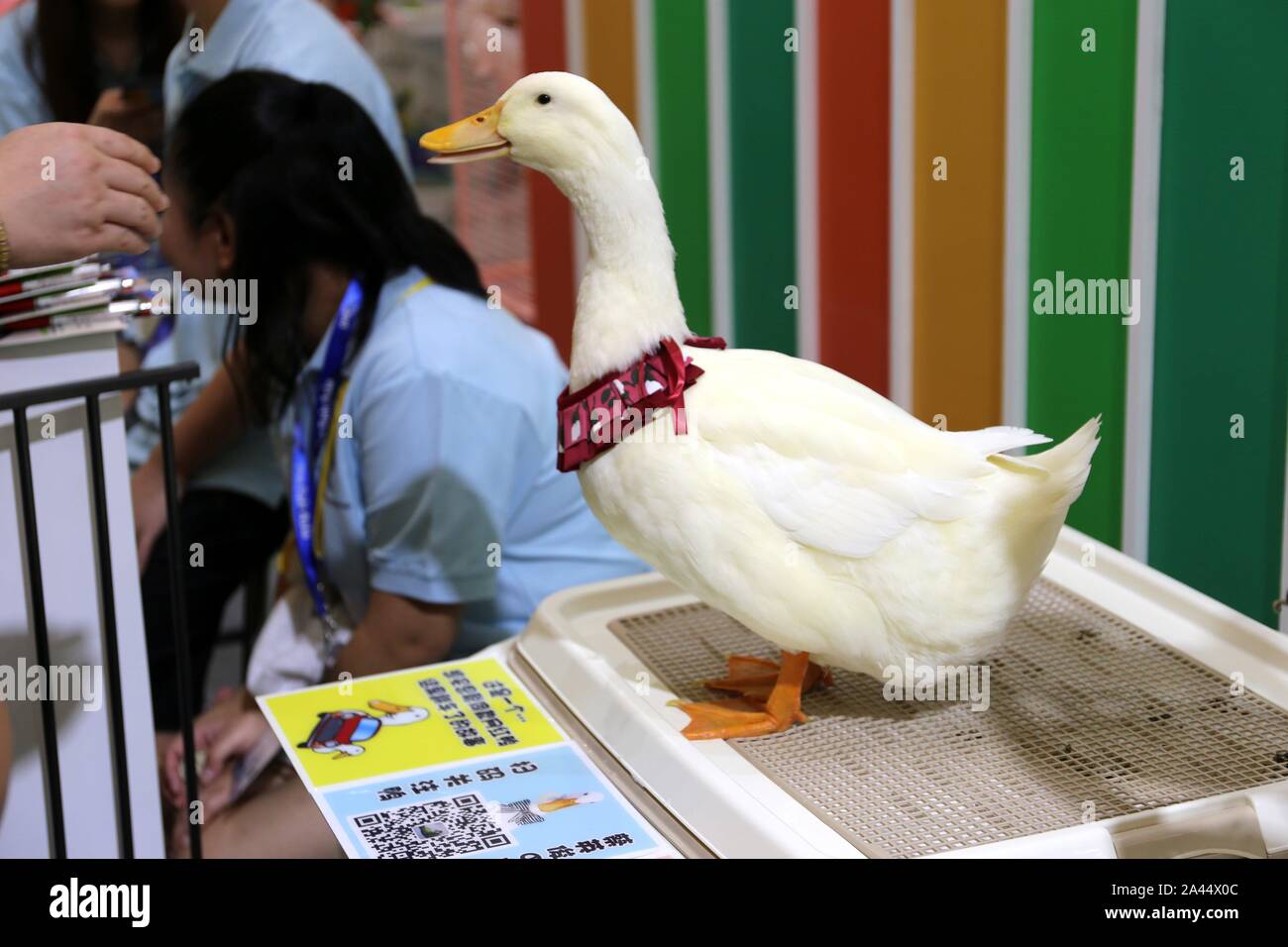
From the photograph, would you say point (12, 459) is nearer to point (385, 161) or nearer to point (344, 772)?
point (344, 772)

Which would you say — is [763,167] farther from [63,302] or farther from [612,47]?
[63,302]

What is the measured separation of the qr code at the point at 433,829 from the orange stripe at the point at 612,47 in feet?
3.44

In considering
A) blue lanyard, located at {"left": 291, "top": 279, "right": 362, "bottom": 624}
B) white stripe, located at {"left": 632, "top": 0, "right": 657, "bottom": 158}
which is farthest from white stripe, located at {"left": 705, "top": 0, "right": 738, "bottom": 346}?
blue lanyard, located at {"left": 291, "top": 279, "right": 362, "bottom": 624}

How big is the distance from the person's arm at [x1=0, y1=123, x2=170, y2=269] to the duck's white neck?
35 centimetres

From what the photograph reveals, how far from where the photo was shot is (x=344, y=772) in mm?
1104

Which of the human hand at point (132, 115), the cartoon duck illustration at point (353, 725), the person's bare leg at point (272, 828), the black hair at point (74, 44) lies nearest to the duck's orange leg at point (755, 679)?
the cartoon duck illustration at point (353, 725)

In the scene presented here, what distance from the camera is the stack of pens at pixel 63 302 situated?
1.21m

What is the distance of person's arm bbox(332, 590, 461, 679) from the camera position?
1.64 m

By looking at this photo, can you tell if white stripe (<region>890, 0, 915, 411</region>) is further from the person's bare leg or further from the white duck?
the person's bare leg

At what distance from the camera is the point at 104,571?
4.20 feet

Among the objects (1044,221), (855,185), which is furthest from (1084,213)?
(855,185)

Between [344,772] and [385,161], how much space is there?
834 mm

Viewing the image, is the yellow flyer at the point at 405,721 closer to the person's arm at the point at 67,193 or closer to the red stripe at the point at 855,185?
the person's arm at the point at 67,193
